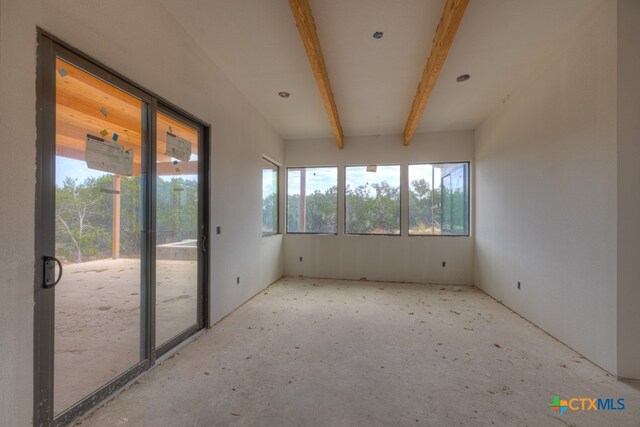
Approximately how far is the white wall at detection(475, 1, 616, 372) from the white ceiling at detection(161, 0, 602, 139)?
0.32 metres

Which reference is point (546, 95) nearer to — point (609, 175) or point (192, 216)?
point (609, 175)

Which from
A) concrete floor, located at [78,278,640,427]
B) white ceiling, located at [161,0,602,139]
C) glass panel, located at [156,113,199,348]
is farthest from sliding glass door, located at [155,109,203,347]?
white ceiling, located at [161,0,602,139]

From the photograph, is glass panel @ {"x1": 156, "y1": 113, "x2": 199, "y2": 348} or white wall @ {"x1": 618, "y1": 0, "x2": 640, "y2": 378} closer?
white wall @ {"x1": 618, "y1": 0, "x2": 640, "y2": 378}

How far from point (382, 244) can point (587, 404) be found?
3527 millimetres

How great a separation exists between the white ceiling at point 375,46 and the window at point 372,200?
1498 millimetres

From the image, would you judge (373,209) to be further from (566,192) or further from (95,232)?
(95,232)

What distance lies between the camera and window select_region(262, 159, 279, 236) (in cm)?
478

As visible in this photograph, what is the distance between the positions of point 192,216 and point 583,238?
3.86m

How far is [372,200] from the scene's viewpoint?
536 centimetres

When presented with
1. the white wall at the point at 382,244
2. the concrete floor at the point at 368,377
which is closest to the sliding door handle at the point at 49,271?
the concrete floor at the point at 368,377

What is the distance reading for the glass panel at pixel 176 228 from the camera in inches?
93.0

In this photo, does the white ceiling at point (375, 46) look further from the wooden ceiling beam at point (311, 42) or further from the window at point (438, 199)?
the window at point (438, 199)

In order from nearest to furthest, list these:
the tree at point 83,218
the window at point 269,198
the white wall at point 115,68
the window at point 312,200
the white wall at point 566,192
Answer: the white wall at point 115,68
the tree at point 83,218
the white wall at point 566,192
the window at point 269,198
the window at point 312,200

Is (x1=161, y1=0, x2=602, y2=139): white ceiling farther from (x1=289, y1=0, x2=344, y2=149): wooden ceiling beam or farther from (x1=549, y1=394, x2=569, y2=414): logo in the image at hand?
(x1=549, y1=394, x2=569, y2=414): logo
